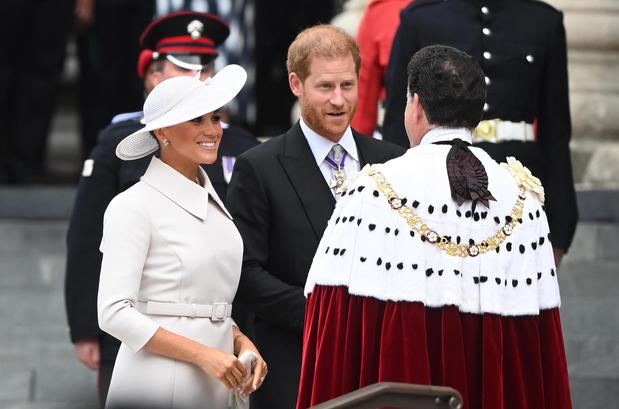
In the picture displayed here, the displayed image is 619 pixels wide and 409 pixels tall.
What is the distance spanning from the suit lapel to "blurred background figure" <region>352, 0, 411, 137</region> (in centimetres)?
142

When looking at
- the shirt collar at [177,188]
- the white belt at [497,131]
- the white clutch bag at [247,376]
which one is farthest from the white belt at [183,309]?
the white belt at [497,131]

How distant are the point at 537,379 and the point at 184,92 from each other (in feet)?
4.24

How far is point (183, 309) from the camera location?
4809mm

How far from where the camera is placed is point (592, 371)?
279 inches

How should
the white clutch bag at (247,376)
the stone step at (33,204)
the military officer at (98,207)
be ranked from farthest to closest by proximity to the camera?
the stone step at (33,204) < the military officer at (98,207) < the white clutch bag at (247,376)

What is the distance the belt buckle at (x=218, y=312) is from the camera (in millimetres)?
4863

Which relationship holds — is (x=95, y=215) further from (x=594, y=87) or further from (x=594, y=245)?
(x=594, y=87)

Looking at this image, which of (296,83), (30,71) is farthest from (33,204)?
(296,83)

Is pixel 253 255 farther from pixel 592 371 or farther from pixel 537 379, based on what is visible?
pixel 592 371

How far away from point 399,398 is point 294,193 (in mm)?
1430

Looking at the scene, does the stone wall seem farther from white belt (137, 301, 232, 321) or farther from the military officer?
white belt (137, 301, 232, 321)

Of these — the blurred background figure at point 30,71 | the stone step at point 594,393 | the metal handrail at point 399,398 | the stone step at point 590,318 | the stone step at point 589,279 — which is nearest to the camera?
the metal handrail at point 399,398

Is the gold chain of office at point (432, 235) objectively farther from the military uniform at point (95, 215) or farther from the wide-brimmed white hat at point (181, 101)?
the military uniform at point (95, 215)

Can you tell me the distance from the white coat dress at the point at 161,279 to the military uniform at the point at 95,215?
1315mm
